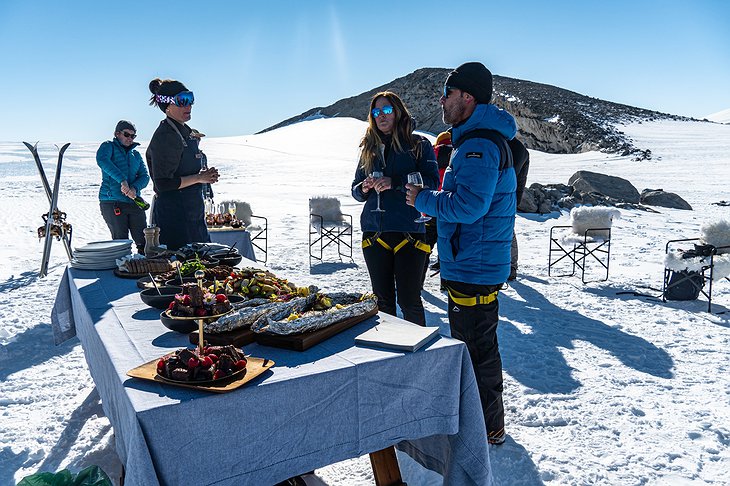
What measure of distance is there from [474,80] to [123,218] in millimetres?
4473

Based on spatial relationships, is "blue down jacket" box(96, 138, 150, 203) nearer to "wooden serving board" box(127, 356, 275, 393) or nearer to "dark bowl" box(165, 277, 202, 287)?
"dark bowl" box(165, 277, 202, 287)

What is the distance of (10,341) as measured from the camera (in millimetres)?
5617

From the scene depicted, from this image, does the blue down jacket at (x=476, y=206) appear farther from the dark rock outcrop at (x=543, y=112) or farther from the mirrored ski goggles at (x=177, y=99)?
Result: the dark rock outcrop at (x=543, y=112)

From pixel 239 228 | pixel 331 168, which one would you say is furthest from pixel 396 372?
pixel 331 168

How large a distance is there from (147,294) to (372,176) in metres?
1.53

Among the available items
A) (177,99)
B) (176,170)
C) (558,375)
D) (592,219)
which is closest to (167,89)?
(177,99)

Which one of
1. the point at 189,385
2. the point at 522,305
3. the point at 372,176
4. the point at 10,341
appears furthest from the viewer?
the point at 522,305

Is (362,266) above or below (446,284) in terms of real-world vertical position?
below

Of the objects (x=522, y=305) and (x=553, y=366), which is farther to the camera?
(x=522, y=305)

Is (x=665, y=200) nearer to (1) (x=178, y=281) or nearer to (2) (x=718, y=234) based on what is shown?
(2) (x=718, y=234)

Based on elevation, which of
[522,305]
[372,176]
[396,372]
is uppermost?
[372,176]

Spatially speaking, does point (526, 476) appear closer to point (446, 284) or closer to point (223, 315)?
point (446, 284)

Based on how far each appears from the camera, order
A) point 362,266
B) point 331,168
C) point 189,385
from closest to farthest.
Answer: point 189,385
point 362,266
point 331,168

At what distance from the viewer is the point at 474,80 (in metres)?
3.16
